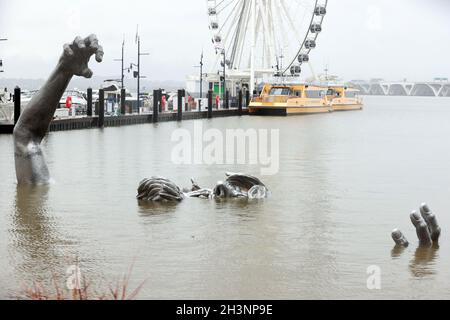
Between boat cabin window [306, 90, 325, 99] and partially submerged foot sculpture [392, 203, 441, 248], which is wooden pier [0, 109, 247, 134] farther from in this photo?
partially submerged foot sculpture [392, 203, 441, 248]

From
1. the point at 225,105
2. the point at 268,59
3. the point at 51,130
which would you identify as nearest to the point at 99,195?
the point at 51,130

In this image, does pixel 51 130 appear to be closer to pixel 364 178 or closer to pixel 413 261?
pixel 364 178

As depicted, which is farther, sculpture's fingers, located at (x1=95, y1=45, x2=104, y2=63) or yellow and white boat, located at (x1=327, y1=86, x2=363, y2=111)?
yellow and white boat, located at (x1=327, y1=86, x2=363, y2=111)

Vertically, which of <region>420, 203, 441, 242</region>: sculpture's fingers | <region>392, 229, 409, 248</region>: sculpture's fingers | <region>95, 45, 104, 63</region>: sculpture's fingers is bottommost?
<region>392, 229, 409, 248</region>: sculpture's fingers

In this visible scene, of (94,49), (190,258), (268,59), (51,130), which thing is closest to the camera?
(190,258)

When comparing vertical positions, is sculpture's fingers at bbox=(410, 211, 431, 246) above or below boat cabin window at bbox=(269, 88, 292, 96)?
below

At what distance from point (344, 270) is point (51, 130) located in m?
23.1

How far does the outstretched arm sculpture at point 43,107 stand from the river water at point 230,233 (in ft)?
1.40

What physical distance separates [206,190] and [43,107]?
2.75 metres

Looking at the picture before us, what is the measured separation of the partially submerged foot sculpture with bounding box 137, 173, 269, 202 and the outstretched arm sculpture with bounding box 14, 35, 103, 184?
1683 millimetres

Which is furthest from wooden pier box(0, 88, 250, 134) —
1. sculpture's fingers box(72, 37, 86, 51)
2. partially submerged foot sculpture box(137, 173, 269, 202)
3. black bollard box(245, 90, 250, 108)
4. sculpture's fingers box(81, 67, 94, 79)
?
sculpture's fingers box(72, 37, 86, 51)

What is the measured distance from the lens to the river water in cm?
719

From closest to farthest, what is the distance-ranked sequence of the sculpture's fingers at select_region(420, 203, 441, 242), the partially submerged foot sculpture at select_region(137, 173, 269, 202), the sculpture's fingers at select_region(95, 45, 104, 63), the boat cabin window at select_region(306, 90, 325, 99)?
the sculpture's fingers at select_region(420, 203, 441, 242), the sculpture's fingers at select_region(95, 45, 104, 63), the partially submerged foot sculpture at select_region(137, 173, 269, 202), the boat cabin window at select_region(306, 90, 325, 99)

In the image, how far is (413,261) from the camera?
8.18 metres
